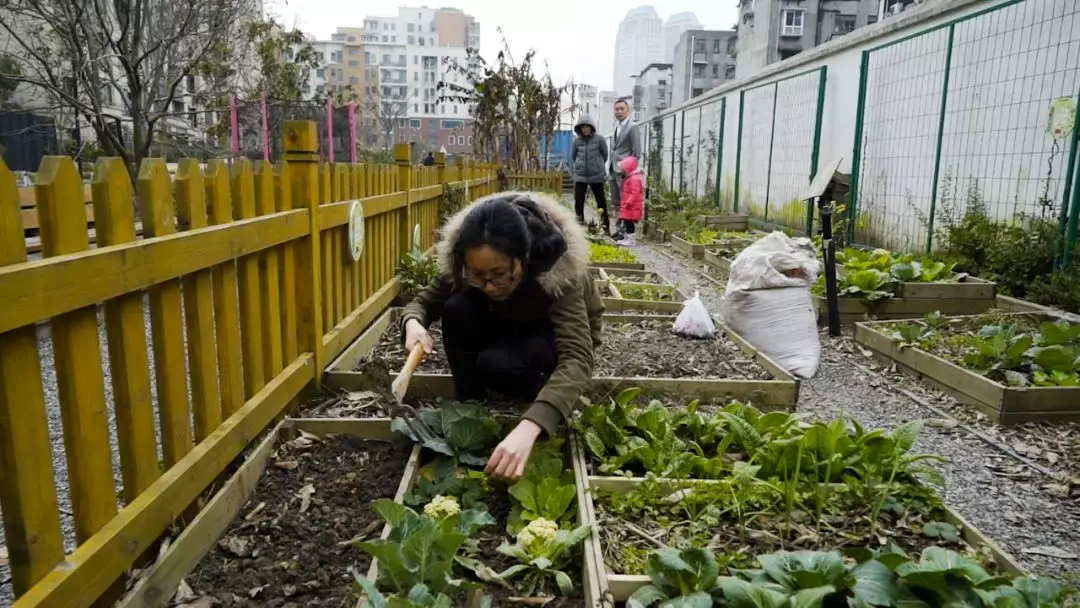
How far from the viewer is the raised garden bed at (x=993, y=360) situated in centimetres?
343

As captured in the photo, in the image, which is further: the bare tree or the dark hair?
the bare tree

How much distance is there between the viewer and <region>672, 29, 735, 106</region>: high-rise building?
237 feet

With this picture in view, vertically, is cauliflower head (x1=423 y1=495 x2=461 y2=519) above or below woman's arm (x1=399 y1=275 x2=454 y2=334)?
below

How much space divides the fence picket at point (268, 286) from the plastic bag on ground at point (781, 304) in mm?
2842

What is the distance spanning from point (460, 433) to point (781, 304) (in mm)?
2545

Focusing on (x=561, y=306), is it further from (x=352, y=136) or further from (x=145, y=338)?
(x=352, y=136)

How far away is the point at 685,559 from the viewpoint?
180 centimetres

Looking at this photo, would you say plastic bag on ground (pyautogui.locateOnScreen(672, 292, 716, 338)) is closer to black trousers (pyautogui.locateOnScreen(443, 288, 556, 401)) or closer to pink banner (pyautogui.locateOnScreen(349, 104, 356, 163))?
black trousers (pyautogui.locateOnScreen(443, 288, 556, 401))

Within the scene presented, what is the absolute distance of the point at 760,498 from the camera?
2.28m

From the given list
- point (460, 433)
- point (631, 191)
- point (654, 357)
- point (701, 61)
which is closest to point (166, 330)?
point (460, 433)

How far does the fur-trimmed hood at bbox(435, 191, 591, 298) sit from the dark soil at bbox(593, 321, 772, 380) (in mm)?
1223

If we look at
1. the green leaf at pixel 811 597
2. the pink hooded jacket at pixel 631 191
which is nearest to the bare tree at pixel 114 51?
the pink hooded jacket at pixel 631 191

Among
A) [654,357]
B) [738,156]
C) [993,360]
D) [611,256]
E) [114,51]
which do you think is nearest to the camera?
[993,360]

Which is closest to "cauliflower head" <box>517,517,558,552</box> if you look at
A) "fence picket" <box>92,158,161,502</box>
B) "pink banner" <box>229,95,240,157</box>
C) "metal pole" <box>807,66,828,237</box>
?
"fence picket" <box>92,158,161,502</box>
